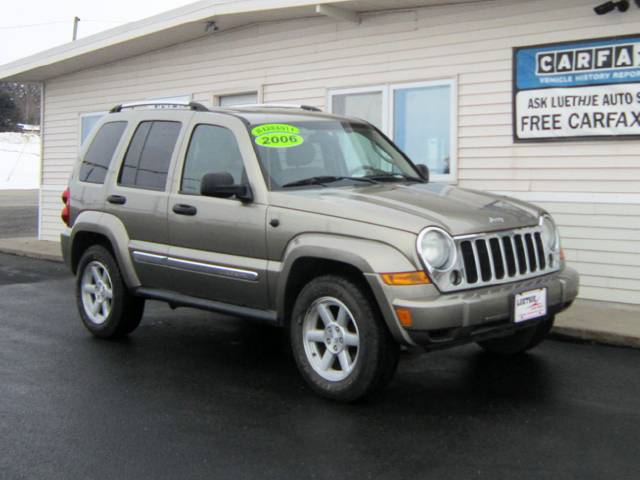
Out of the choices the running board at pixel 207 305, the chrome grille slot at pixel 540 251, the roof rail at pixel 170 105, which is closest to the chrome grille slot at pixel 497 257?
the chrome grille slot at pixel 540 251

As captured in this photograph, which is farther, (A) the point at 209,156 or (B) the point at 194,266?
(A) the point at 209,156

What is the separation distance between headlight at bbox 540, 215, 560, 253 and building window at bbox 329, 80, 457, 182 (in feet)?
12.8

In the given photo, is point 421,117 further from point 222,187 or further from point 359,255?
point 359,255

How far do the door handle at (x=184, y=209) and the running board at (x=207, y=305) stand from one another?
0.64m

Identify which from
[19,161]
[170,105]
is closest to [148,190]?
[170,105]

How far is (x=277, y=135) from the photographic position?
234 inches

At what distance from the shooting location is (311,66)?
1110 cm

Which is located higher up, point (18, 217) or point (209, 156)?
point (209, 156)

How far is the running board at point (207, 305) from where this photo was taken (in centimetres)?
558

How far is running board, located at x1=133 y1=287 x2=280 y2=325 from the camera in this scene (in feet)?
18.3

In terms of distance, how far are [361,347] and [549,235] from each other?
5.56 feet

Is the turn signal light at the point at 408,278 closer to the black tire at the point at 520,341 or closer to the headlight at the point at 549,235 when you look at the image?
the headlight at the point at 549,235

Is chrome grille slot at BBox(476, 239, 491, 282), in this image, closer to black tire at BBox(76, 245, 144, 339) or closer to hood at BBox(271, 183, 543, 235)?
hood at BBox(271, 183, 543, 235)

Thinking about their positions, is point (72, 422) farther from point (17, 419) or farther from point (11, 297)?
point (11, 297)
